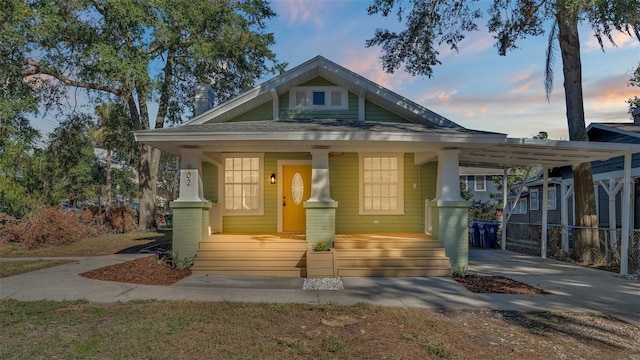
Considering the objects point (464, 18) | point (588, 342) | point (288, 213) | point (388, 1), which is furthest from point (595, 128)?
point (588, 342)

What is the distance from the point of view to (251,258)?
31.7 feet

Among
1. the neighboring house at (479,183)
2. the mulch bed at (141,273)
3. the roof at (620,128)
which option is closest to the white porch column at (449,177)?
the mulch bed at (141,273)

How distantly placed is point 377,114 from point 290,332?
27.8 feet

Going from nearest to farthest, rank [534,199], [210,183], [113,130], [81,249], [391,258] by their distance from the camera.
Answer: [391,258] < [210,183] < [81,249] < [534,199] < [113,130]

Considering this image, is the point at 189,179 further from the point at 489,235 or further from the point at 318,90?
the point at 489,235

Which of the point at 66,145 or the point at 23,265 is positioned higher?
the point at 66,145

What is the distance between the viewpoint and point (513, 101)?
63.3ft

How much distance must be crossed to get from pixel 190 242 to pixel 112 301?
332 cm

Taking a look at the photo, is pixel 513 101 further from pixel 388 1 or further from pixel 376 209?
pixel 376 209

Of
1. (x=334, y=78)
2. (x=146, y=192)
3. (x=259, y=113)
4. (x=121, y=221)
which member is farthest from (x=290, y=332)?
(x=121, y=221)

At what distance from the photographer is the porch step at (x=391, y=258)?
366 inches

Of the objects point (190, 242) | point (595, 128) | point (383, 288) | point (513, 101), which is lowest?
point (383, 288)

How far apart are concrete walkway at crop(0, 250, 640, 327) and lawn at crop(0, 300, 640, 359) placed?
0.52 meters

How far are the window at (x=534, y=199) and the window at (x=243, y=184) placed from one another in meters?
17.8
